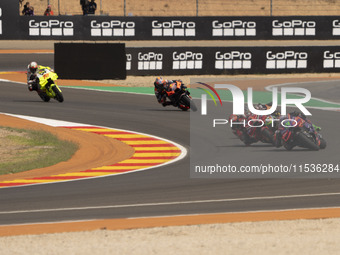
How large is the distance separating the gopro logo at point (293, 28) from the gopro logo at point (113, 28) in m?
7.03

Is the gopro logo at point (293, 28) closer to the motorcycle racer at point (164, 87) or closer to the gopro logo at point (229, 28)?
the gopro logo at point (229, 28)

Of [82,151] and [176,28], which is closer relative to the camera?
[82,151]

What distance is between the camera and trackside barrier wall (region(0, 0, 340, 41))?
39500 mm

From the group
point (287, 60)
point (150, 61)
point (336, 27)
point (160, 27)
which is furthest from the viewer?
point (336, 27)

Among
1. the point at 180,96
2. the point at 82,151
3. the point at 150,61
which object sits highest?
the point at 150,61

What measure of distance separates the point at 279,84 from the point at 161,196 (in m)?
21.3

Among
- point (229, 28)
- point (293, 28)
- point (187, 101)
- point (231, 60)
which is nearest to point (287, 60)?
point (231, 60)

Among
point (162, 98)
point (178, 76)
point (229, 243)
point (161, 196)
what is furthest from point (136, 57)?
point (229, 243)

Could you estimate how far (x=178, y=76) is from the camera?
35625mm

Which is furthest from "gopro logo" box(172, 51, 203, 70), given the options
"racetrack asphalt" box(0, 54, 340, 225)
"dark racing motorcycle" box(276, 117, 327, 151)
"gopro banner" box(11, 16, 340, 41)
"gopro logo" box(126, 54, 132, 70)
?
"dark racing motorcycle" box(276, 117, 327, 151)

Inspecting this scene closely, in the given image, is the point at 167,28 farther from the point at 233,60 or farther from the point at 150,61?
the point at 150,61

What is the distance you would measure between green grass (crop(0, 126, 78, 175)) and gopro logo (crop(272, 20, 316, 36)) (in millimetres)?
21880

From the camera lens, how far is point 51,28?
131 feet

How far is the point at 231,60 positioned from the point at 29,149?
56.6 feet
